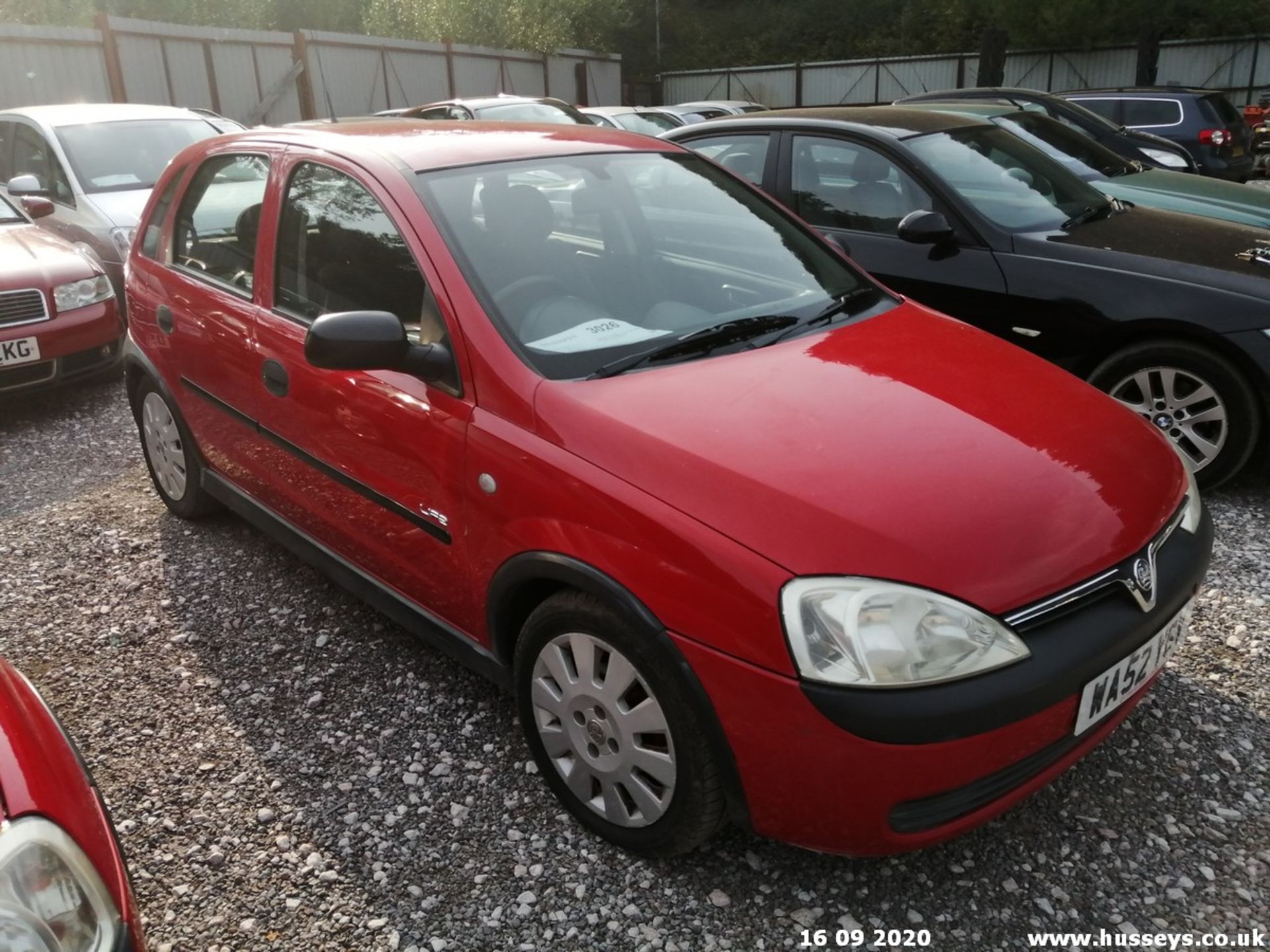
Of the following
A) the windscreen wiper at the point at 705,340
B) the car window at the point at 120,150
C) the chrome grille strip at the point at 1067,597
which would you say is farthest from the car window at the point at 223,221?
the car window at the point at 120,150

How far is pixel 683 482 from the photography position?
2.14 meters

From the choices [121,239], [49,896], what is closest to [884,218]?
[49,896]

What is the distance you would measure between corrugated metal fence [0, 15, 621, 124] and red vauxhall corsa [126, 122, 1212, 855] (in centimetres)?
1539

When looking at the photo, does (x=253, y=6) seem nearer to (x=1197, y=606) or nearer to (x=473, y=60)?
(x=473, y=60)

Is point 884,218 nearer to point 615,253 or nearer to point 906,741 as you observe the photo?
point 615,253

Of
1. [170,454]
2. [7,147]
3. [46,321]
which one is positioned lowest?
[170,454]

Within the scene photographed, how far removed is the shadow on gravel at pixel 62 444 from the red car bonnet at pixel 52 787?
3.32 metres

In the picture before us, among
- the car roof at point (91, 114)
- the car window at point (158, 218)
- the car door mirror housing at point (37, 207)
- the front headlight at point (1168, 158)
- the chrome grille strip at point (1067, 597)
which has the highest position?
the car roof at point (91, 114)

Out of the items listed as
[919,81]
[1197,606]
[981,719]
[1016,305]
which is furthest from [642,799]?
[919,81]

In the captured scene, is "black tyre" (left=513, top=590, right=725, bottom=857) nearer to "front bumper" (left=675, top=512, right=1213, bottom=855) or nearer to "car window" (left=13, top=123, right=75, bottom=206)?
"front bumper" (left=675, top=512, right=1213, bottom=855)

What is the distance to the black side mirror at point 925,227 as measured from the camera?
4.49 meters

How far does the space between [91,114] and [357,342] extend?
7.71 meters

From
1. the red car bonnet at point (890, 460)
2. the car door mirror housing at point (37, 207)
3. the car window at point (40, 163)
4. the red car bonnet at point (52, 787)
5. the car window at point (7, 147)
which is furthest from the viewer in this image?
the car window at point (7, 147)

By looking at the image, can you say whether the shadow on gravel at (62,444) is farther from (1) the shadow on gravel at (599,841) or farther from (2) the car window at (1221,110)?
(2) the car window at (1221,110)
